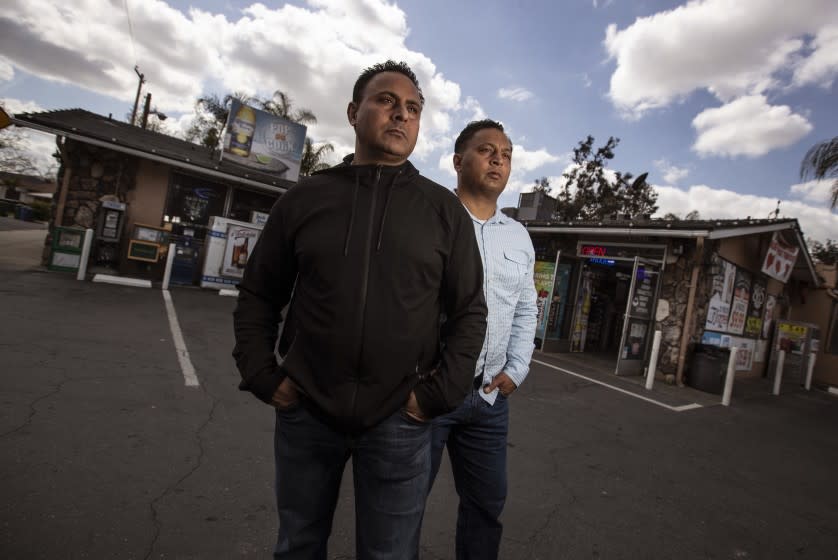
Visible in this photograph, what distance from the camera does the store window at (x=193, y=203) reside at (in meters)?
11.9

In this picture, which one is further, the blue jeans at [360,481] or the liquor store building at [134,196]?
the liquor store building at [134,196]

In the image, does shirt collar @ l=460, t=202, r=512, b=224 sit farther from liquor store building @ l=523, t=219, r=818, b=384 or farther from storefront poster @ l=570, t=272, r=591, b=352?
storefront poster @ l=570, t=272, r=591, b=352

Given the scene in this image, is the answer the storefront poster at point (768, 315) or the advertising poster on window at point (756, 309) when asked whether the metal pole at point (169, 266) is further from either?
the storefront poster at point (768, 315)

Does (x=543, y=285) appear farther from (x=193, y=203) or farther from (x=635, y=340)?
(x=193, y=203)

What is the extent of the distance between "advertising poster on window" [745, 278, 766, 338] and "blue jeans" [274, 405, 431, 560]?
45.4ft

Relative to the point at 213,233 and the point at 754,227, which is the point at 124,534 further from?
the point at 754,227

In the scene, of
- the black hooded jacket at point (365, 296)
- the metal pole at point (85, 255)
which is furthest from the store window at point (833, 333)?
the metal pole at point (85, 255)

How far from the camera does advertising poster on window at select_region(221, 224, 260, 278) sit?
1166 centimetres

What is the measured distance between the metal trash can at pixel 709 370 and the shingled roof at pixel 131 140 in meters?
11.2

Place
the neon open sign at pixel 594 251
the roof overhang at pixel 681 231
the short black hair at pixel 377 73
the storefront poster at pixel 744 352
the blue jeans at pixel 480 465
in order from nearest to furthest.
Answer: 1. the short black hair at pixel 377 73
2. the blue jeans at pixel 480 465
3. the roof overhang at pixel 681 231
4. the neon open sign at pixel 594 251
5. the storefront poster at pixel 744 352

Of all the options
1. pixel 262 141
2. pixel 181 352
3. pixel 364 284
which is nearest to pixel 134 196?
pixel 262 141

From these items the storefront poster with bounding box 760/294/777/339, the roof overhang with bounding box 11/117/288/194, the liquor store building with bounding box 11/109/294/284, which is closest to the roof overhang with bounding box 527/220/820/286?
the storefront poster with bounding box 760/294/777/339

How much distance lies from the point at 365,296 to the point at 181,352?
5.23 metres

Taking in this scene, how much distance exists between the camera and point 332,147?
78.0 ft
